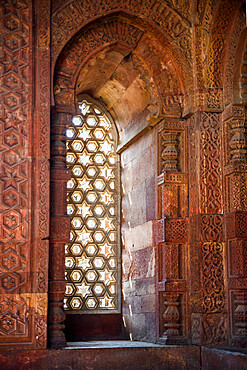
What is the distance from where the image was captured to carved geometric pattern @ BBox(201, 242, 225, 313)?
6.24 metres

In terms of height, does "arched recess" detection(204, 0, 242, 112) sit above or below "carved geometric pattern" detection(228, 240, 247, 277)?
above

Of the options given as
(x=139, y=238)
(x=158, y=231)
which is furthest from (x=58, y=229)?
(x=139, y=238)

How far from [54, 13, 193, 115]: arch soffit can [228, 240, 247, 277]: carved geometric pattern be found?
166 cm

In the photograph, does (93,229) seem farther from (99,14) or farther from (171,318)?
(99,14)

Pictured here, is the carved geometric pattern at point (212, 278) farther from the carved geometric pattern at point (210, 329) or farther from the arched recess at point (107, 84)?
the arched recess at point (107, 84)

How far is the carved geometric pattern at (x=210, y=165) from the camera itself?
6414 mm

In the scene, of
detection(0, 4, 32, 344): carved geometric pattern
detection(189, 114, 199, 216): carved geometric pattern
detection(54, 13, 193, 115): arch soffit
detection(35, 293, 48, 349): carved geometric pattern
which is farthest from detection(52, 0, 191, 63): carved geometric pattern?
detection(35, 293, 48, 349): carved geometric pattern

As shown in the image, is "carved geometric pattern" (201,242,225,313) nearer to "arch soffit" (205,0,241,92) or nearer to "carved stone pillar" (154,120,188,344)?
"carved stone pillar" (154,120,188,344)

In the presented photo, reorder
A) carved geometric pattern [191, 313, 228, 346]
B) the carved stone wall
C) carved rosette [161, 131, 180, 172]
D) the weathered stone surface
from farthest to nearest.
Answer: carved rosette [161, 131, 180, 172]
carved geometric pattern [191, 313, 228, 346]
the carved stone wall
the weathered stone surface

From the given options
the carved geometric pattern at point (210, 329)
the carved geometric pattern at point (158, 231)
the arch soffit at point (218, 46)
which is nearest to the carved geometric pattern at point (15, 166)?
the carved geometric pattern at point (158, 231)

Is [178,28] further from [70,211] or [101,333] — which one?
[101,333]

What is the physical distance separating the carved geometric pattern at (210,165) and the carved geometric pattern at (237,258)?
0.41 meters

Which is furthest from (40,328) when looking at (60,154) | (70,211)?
(70,211)

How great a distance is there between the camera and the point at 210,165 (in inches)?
255
